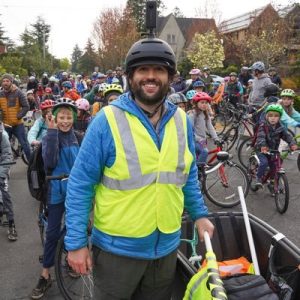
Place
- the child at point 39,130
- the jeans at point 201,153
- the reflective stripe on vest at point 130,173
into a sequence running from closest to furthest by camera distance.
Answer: the reflective stripe on vest at point 130,173 < the child at point 39,130 < the jeans at point 201,153

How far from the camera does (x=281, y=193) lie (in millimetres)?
6020

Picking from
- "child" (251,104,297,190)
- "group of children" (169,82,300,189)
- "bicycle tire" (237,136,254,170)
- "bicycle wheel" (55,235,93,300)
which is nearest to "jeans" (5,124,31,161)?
"group of children" (169,82,300,189)

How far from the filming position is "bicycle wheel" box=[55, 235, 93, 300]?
11.8 feet

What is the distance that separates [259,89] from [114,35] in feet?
110

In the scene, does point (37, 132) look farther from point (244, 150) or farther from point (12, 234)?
point (244, 150)

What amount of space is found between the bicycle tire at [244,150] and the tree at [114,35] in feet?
103

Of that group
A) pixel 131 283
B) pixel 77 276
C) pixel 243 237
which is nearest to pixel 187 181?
pixel 131 283

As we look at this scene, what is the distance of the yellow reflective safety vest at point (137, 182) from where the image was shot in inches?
80.9

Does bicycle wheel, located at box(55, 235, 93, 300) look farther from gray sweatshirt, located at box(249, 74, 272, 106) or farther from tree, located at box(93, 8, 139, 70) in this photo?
tree, located at box(93, 8, 139, 70)

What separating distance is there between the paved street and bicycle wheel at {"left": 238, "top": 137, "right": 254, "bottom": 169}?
3.08 feet

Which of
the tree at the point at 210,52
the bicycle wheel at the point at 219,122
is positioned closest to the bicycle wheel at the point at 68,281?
the bicycle wheel at the point at 219,122

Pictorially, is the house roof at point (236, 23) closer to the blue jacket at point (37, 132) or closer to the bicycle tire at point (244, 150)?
the bicycle tire at point (244, 150)

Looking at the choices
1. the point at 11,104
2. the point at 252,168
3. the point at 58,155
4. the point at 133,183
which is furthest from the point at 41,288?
the point at 11,104

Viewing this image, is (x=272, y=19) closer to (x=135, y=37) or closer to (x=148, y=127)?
(x=135, y=37)
